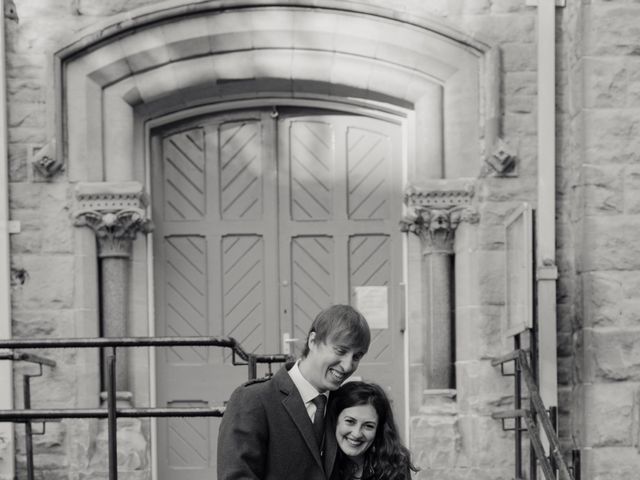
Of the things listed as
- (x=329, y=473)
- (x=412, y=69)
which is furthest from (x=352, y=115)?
(x=329, y=473)

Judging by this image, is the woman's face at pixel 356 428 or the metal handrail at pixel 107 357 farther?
the metal handrail at pixel 107 357

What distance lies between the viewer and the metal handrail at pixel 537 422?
593 cm

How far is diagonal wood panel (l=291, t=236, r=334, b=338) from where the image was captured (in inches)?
304

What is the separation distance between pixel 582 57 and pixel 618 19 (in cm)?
30

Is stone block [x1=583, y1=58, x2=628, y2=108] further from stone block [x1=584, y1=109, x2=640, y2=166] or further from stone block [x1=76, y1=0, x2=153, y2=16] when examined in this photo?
stone block [x1=76, y1=0, x2=153, y2=16]

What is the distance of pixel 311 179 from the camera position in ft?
25.5

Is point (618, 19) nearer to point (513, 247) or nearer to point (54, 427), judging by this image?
point (513, 247)

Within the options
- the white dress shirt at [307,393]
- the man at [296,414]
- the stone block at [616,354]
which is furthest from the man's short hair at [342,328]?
the stone block at [616,354]

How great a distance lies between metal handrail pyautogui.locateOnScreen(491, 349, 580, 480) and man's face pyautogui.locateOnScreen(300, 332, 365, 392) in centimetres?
256

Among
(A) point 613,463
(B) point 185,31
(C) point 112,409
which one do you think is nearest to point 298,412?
(C) point 112,409

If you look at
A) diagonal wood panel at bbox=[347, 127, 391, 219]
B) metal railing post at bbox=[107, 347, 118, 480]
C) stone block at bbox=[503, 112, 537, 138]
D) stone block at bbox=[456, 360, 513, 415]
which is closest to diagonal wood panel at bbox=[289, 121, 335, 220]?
diagonal wood panel at bbox=[347, 127, 391, 219]

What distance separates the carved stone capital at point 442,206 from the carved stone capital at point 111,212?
1.68 meters

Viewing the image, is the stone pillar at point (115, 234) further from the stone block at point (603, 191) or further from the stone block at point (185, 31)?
the stone block at point (603, 191)

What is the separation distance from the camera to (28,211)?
7.24m
